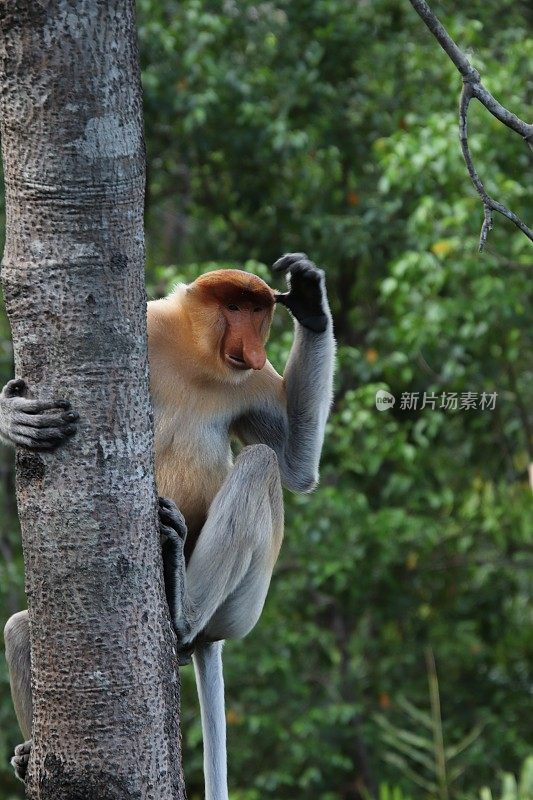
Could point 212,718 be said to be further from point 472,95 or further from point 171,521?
point 472,95

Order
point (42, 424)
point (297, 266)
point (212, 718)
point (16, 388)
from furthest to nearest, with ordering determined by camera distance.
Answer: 1. point (212, 718)
2. point (297, 266)
3. point (16, 388)
4. point (42, 424)

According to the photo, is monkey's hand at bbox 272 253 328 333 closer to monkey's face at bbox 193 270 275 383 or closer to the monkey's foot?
monkey's face at bbox 193 270 275 383

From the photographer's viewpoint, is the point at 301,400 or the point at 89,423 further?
the point at 301,400

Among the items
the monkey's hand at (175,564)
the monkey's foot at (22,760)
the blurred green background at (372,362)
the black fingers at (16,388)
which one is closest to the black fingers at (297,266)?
the monkey's hand at (175,564)

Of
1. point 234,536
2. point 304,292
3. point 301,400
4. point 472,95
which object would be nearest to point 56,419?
point 472,95

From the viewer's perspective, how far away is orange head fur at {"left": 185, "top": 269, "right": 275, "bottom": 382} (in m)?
2.39

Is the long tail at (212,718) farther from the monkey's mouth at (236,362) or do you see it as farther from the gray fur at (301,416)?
the monkey's mouth at (236,362)

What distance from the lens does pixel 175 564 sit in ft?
7.00

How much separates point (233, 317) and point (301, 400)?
12.9 inches

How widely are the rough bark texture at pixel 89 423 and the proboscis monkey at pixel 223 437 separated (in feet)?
2.16

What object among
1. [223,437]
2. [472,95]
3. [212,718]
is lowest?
[212,718]

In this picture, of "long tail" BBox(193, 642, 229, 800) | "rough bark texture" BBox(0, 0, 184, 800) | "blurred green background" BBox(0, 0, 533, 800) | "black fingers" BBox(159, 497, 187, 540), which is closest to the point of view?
"rough bark texture" BBox(0, 0, 184, 800)

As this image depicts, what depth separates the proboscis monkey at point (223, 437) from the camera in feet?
7.68

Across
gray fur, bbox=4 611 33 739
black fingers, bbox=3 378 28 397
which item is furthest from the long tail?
black fingers, bbox=3 378 28 397
